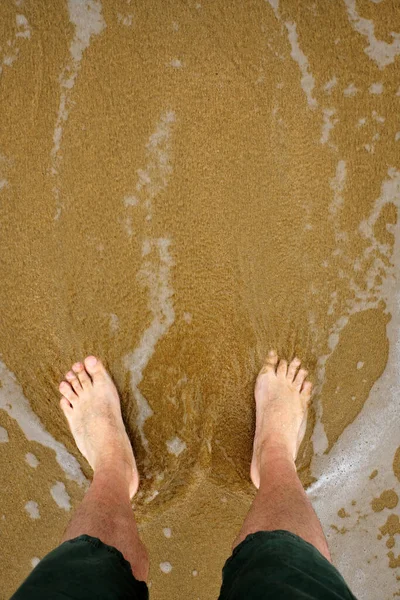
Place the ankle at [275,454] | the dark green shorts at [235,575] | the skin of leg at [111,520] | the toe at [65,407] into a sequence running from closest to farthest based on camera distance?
the dark green shorts at [235,575], the skin of leg at [111,520], the ankle at [275,454], the toe at [65,407]

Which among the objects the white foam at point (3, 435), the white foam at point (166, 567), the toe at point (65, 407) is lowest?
the white foam at point (166, 567)

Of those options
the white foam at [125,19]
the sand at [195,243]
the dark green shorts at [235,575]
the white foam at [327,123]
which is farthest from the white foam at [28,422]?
the white foam at [327,123]

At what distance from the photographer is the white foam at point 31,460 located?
5.26 ft

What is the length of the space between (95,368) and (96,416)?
163 mm

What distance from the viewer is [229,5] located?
135 cm

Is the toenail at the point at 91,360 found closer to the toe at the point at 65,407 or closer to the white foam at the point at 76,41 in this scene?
the toe at the point at 65,407

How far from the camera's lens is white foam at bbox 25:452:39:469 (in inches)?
63.2

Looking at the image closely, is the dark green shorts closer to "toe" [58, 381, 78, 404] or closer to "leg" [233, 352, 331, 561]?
"leg" [233, 352, 331, 561]

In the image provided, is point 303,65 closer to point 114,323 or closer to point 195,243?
point 195,243

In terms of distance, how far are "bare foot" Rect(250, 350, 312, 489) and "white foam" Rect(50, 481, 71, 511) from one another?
2.09 ft

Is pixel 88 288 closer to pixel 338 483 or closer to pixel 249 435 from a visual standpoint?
pixel 249 435

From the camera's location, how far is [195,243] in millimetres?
1437

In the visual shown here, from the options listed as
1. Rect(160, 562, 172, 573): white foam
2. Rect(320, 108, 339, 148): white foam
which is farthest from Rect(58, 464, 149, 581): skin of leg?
Rect(320, 108, 339, 148): white foam

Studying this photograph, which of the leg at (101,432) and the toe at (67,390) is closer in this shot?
the leg at (101,432)
